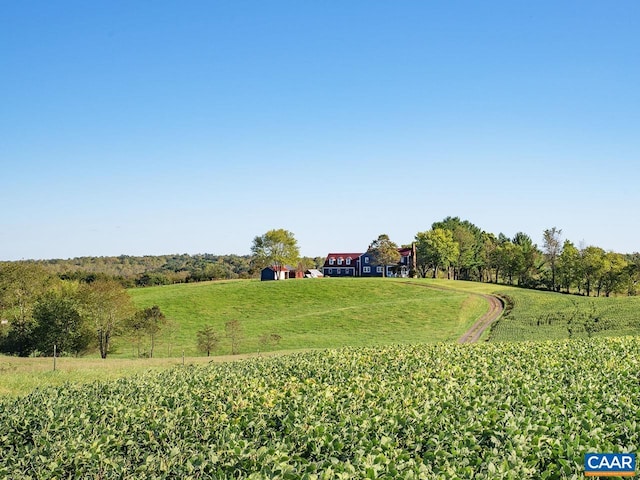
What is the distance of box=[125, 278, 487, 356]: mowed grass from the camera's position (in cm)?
6391

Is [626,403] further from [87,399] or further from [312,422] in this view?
[87,399]

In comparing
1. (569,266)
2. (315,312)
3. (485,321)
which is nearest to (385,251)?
(569,266)

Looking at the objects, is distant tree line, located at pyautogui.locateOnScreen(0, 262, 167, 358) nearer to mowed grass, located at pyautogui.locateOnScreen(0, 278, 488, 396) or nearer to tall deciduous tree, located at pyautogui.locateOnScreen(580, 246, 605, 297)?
mowed grass, located at pyautogui.locateOnScreen(0, 278, 488, 396)

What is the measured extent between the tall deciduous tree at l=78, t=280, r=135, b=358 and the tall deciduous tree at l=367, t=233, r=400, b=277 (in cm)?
8384

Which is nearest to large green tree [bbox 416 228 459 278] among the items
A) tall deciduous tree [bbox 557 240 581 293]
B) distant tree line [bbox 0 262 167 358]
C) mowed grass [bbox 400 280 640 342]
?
tall deciduous tree [bbox 557 240 581 293]

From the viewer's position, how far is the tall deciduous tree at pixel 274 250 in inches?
5463

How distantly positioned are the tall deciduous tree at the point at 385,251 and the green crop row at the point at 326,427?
11910 centimetres

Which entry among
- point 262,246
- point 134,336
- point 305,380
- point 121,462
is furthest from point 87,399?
point 262,246

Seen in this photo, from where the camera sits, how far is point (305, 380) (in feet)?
52.3

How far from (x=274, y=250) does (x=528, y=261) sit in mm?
67267

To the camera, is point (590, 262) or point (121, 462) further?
point (590, 262)

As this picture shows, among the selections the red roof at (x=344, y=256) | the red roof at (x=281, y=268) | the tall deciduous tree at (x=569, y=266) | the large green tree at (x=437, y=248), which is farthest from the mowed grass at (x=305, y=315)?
the red roof at (x=344, y=256)

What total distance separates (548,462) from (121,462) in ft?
26.5

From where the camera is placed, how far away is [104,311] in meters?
60.4
